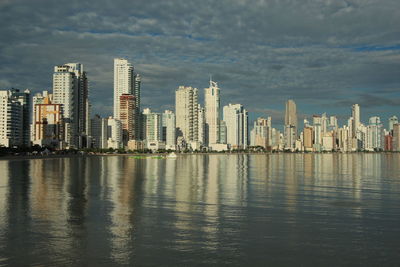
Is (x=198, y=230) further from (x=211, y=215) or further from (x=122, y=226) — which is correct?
(x=211, y=215)

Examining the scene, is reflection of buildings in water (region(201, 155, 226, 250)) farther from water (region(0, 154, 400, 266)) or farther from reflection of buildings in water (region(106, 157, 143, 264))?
reflection of buildings in water (region(106, 157, 143, 264))

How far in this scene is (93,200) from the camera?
39938 millimetres

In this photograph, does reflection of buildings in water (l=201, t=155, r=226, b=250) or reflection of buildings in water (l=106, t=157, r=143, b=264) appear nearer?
reflection of buildings in water (l=106, t=157, r=143, b=264)

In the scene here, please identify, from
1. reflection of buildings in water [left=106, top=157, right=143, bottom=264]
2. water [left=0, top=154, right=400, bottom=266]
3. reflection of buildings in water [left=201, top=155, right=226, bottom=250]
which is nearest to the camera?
water [left=0, top=154, right=400, bottom=266]

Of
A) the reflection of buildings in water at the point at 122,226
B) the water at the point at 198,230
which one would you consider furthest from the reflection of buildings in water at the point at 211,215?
the reflection of buildings in water at the point at 122,226

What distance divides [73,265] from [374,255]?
14.0 m

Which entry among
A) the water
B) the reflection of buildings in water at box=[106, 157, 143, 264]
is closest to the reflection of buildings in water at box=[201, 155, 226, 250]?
the water

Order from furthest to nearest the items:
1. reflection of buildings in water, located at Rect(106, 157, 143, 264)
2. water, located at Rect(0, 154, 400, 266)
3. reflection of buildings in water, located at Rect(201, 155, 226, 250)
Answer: reflection of buildings in water, located at Rect(201, 155, 226, 250) → reflection of buildings in water, located at Rect(106, 157, 143, 264) → water, located at Rect(0, 154, 400, 266)

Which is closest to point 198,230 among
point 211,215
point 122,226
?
point 122,226

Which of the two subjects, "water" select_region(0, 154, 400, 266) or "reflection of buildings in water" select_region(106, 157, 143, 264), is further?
"reflection of buildings in water" select_region(106, 157, 143, 264)

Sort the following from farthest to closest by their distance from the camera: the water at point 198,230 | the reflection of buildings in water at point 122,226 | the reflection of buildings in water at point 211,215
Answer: the reflection of buildings in water at point 211,215 < the reflection of buildings in water at point 122,226 < the water at point 198,230

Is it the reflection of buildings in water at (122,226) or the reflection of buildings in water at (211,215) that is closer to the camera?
the reflection of buildings in water at (122,226)

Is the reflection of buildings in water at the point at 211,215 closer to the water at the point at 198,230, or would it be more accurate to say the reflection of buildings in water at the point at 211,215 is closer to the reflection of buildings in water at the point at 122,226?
the water at the point at 198,230

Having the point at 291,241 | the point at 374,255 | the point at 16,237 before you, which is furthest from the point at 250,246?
the point at 16,237
